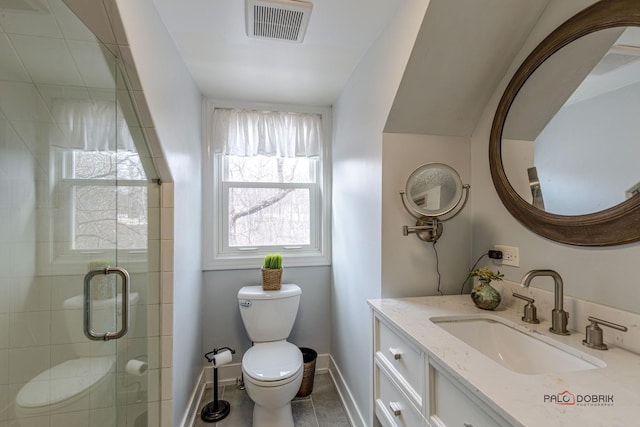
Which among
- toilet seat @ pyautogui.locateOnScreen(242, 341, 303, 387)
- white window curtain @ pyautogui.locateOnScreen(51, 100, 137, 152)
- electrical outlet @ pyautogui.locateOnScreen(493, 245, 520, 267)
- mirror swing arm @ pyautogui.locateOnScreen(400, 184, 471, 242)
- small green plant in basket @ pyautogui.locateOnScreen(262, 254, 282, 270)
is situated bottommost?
toilet seat @ pyautogui.locateOnScreen(242, 341, 303, 387)

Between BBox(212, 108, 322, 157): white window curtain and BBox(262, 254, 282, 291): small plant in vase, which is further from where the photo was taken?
BBox(212, 108, 322, 157): white window curtain

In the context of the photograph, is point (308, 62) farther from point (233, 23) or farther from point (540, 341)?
point (540, 341)

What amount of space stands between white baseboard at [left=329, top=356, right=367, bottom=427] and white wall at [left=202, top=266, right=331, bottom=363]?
0.21 meters

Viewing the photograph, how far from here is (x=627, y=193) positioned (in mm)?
877

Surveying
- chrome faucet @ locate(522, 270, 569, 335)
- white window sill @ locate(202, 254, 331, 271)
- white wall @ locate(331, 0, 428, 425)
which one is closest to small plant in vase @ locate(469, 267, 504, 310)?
chrome faucet @ locate(522, 270, 569, 335)

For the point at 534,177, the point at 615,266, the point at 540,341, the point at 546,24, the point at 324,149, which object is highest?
the point at 546,24

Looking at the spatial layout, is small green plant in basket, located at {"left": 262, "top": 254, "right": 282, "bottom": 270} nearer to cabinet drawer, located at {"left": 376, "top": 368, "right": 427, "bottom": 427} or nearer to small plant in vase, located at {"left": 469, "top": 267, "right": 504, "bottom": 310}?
cabinet drawer, located at {"left": 376, "top": 368, "right": 427, "bottom": 427}

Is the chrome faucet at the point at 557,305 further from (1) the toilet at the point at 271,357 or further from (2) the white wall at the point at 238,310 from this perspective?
(2) the white wall at the point at 238,310

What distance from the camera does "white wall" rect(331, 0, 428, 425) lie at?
137 centimetres

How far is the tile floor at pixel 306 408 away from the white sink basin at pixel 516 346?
1138 mm

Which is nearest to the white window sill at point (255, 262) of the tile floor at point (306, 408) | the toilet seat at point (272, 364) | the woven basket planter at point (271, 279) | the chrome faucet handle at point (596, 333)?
the woven basket planter at point (271, 279)

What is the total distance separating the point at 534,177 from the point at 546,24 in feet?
1.97

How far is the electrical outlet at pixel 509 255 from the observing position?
49.8 inches

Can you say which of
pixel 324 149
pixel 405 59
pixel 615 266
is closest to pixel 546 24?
pixel 405 59
